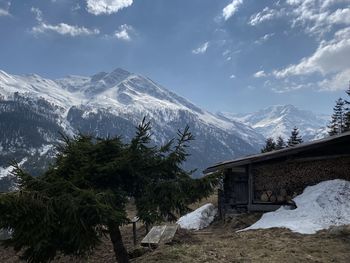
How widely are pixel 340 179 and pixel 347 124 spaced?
1371 inches

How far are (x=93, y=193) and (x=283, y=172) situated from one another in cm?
1434

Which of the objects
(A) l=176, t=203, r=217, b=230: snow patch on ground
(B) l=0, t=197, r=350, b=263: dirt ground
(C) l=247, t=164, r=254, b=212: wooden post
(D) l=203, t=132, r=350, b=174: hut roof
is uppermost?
(D) l=203, t=132, r=350, b=174: hut roof

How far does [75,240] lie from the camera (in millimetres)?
10078

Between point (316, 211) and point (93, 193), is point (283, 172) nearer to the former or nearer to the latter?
point (316, 211)

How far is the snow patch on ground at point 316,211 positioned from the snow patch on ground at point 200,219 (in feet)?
13.0

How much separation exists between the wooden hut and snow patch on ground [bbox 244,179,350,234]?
0.99 m

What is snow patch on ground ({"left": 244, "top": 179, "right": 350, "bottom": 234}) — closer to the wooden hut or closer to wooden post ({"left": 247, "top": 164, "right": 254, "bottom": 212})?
the wooden hut

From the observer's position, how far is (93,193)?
9.98 metres

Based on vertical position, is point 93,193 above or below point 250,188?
below

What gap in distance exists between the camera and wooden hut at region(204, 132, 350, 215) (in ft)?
67.6

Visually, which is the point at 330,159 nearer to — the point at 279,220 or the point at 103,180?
the point at 279,220

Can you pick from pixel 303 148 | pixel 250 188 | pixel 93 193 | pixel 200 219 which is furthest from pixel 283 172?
pixel 93 193

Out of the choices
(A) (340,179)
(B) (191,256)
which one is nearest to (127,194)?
(B) (191,256)

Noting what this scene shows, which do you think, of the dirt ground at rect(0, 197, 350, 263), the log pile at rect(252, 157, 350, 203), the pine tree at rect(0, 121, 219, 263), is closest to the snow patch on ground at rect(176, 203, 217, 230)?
the log pile at rect(252, 157, 350, 203)
